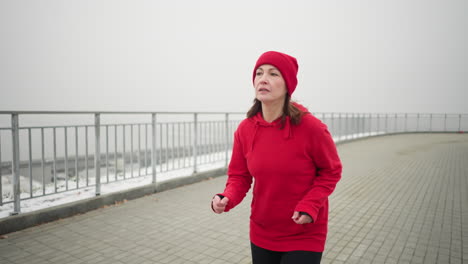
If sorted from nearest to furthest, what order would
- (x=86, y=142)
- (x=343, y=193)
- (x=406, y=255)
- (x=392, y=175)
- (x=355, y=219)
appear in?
(x=406, y=255) < (x=355, y=219) < (x=86, y=142) < (x=343, y=193) < (x=392, y=175)

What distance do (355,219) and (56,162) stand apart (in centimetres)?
474

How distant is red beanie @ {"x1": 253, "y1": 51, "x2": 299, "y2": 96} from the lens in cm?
184

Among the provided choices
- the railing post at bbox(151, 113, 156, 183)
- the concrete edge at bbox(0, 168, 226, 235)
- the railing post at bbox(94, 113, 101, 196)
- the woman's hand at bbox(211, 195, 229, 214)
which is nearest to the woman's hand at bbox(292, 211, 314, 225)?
the woman's hand at bbox(211, 195, 229, 214)

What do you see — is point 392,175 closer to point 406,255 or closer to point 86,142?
point 406,255

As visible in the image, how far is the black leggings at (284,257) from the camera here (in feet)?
5.77

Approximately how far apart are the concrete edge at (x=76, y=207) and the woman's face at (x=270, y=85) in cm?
421

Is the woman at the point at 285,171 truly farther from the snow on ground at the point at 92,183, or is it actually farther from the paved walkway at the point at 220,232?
the snow on ground at the point at 92,183

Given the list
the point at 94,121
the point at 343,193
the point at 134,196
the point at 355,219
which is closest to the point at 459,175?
the point at 343,193

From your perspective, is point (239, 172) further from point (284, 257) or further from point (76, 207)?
point (76, 207)

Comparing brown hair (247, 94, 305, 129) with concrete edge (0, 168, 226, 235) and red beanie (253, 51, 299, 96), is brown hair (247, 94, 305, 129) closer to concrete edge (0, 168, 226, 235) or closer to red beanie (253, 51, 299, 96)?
red beanie (253, 51, 299, 96)

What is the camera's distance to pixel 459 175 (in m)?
8.76

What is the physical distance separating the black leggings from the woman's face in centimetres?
83

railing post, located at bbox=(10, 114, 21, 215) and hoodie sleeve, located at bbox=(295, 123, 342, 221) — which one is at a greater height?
hoodie sleeve, located at bbox=(295, 123, 342, 221)

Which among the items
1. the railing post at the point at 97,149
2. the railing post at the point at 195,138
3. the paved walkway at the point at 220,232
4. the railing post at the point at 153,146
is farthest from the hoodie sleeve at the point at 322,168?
the railing post at the point at 195,138
